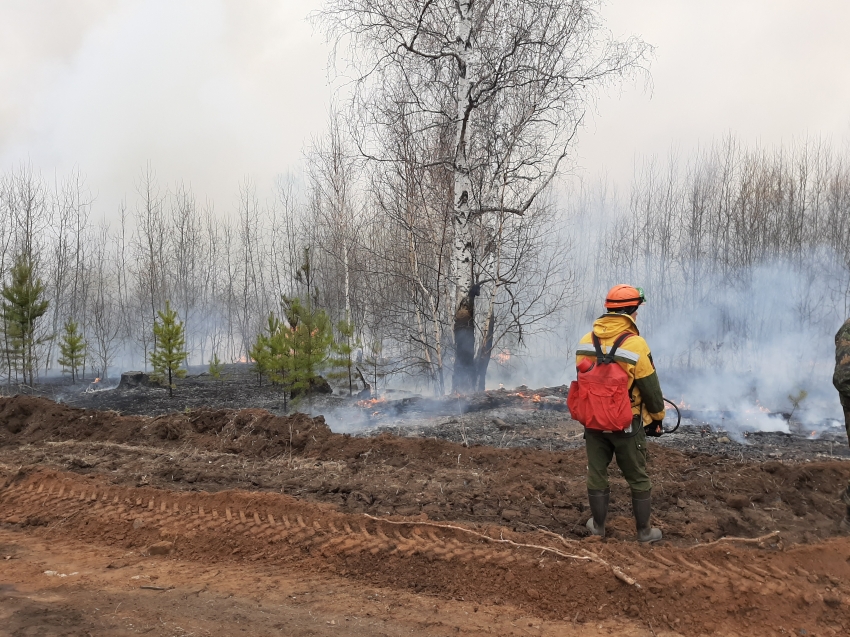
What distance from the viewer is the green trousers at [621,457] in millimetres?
4262

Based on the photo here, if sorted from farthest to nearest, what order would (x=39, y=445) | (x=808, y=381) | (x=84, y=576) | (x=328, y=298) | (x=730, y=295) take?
(x=328, y=298), (x=730, y=295), (x=808, y=381), (x=39, y=445), (x=84, y=576)

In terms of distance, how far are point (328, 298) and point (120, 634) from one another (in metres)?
26.7

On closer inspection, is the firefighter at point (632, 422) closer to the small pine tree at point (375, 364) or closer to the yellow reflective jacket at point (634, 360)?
the yellow reflective jacket at point (634, 360)

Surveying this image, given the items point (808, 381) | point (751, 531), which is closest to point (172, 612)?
point (751, 531)

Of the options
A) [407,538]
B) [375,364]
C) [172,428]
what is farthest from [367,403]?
[407,538]

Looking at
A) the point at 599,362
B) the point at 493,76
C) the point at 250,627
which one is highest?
the point at 493,76

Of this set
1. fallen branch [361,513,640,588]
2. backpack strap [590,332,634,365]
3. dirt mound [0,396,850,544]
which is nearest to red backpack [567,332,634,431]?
backpack strap [590,332,634,365]

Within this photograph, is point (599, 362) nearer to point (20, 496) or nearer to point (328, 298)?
point (20, 496)

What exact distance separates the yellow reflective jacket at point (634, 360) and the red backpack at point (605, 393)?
0.17 ft

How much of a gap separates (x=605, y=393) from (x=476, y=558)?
1603 millimetres

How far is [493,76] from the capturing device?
11586 millimetres

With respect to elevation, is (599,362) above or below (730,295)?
below

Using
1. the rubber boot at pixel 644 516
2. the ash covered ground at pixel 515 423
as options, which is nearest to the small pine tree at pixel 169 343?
the ash covered ground at pixel 515 423

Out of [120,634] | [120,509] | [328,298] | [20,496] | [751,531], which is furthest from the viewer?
[328,298]
